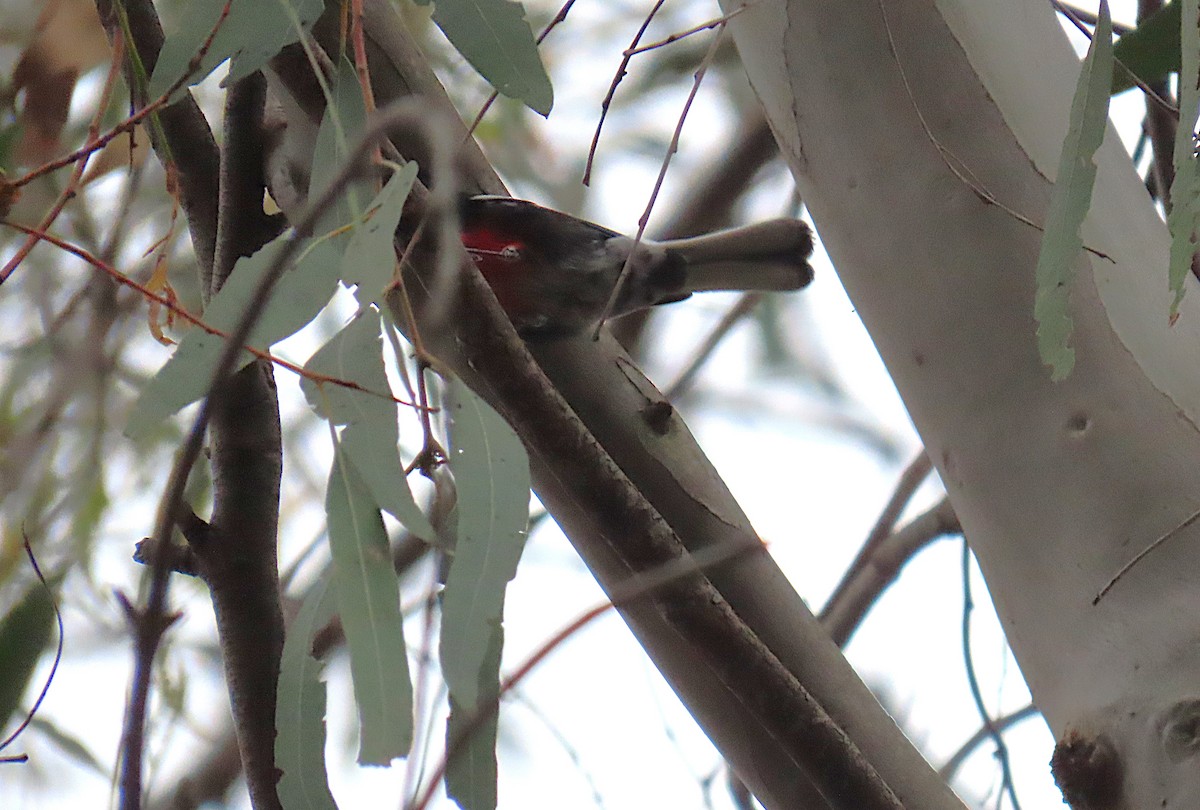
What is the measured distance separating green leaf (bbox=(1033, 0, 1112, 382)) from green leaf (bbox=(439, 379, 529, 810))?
341mm

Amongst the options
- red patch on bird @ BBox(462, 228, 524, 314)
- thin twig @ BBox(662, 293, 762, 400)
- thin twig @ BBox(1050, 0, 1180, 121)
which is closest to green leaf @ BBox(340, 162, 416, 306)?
thin twig @ BBox(1050, 0, 1180, 121)

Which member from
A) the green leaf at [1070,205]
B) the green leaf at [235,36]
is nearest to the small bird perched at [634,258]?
the green leaf at [235,36]

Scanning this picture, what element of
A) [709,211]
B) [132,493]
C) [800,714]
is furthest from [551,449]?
[132,493]

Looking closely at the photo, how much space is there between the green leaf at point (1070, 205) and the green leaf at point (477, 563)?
1.12 feet

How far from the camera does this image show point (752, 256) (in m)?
2.01

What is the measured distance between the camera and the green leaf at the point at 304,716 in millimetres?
787

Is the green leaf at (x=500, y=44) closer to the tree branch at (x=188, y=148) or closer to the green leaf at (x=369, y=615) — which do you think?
the tree branch at (x=188, y=148)

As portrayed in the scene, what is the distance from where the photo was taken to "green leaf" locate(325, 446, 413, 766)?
694 mm

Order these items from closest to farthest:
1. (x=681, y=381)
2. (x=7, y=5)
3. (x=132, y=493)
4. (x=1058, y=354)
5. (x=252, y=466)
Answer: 1. (x=1058, y=354)
2. (x=252, y=466)
3. (x=7, y=5)
4. (x=681, y=381)
5. (x=132, y=493)

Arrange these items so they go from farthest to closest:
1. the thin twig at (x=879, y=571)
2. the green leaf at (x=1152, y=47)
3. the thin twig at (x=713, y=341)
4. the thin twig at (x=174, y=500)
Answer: the thin twig at (x=713, y=341) → the thin twig at (x=879, y=571) → the green leaf at (x=1152, y=47) → the thin twig at (x=174, y=500)

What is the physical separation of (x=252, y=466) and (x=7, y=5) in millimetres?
1097

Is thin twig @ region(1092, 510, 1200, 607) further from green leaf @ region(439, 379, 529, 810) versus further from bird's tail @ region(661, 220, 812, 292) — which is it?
bird's tail @ region(661, 220, 812, 292)

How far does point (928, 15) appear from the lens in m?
1.01

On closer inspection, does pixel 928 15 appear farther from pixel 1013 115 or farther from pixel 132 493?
pixel 132 493
